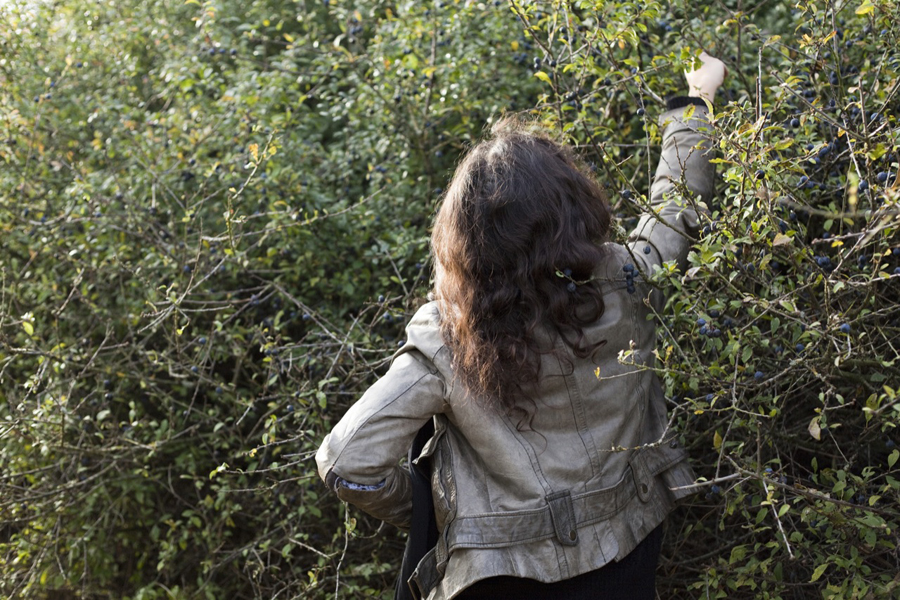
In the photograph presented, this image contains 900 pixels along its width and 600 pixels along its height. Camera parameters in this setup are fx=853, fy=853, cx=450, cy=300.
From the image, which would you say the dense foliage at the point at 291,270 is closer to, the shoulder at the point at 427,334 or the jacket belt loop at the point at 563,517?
the jacket belt loop at the point at 563,517

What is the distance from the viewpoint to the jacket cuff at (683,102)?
2184 millimetres

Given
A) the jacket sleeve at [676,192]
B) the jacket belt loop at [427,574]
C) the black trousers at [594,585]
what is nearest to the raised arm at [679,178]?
the jacket sleeve at [676,192]

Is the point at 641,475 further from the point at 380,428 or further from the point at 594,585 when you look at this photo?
the point at 380,428

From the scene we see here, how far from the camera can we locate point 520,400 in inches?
72.3

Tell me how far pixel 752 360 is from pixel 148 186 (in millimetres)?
2424

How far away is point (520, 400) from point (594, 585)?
1.49 feet

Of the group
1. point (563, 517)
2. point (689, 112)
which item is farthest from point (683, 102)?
point (563, 517)

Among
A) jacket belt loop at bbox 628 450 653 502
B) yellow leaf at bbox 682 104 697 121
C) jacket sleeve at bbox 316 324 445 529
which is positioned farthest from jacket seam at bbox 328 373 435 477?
yellow leaf at bbox 682 104 697 121

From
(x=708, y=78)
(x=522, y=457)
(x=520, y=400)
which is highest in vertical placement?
(x=708, y=78)

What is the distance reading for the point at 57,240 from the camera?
346cm

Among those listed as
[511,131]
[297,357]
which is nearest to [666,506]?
[511,131]

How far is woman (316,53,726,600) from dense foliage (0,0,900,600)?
0.25m

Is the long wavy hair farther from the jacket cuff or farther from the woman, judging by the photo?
the jacket cuff

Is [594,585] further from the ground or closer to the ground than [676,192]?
closer to the ground
